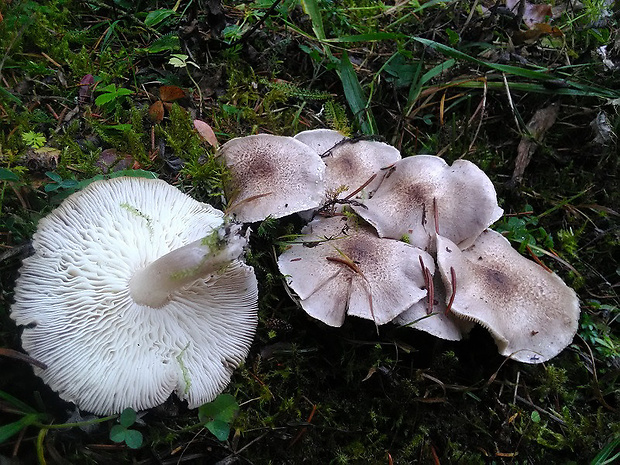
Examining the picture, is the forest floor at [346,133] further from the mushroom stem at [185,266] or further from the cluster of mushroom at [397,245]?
the mushroom stem at [185,266]

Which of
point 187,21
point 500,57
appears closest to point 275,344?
point 187,21

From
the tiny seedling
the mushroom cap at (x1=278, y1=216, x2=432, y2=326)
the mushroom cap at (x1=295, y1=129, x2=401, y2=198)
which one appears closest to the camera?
the tiny seedling

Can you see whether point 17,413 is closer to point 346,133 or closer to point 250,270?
point 250,270

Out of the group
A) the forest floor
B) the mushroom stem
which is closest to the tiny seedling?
the forest floor

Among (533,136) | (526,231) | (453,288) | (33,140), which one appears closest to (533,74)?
(533,136)

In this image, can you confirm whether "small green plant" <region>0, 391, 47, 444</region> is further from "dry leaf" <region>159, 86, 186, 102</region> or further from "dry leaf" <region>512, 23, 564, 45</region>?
"dry leaf" <region>512, 23, 564, 45</region>
